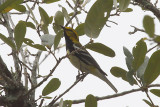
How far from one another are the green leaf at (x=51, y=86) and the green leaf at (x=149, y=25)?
29.9 inches

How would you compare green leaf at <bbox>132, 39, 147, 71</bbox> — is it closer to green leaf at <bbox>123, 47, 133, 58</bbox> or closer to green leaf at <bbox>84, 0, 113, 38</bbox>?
green leaf at <bbox>123, 47, 133, 58</bbox>

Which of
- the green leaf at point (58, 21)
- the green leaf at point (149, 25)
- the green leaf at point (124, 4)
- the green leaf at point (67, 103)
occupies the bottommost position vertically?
the green leaf at point (67, 103)

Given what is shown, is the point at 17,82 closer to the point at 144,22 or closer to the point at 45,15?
the point at 45,15

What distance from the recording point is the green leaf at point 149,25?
1.59 meters

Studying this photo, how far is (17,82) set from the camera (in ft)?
5.93

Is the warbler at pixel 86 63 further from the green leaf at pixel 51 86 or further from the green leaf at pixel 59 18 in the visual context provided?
the green leaf at pixel 51 86

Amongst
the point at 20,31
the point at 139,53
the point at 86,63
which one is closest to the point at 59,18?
the point at 20,31

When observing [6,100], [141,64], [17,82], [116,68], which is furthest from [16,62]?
[141,64]

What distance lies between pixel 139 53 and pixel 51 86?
0.71m

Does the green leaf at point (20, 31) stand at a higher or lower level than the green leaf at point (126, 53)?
higher

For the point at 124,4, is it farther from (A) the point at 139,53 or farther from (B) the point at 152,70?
(B) the point at 152,70

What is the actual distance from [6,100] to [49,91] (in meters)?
0.33

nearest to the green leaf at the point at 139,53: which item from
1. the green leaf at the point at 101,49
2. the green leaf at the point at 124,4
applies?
the green leaf at the point at 101,49

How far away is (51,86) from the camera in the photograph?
1.88 meters
